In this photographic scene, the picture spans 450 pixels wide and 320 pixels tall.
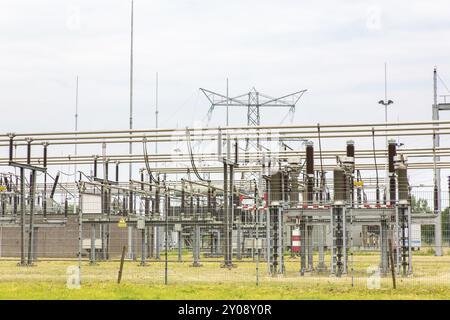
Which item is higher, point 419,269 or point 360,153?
point 360,153

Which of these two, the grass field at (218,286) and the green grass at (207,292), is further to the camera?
the grass field at (218,286)

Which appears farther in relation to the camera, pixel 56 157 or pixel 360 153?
pixel 56 157

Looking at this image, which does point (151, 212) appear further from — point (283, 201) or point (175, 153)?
point (283, 201)

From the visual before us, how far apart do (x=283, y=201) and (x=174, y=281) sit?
135 inches

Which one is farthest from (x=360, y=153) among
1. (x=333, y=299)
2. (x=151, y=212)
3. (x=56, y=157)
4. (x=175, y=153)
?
(x=333, y=299)

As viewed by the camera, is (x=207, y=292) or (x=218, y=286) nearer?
(x=207, y=292)

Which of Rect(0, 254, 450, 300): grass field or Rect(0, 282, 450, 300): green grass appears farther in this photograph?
Rect(0, 254, 450, 300): grass field

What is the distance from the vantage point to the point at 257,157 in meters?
25.1
